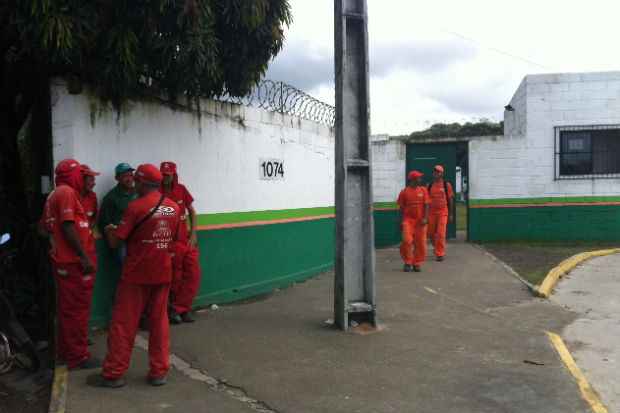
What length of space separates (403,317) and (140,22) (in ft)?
13.2

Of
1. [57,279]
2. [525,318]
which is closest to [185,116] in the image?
[57,279]

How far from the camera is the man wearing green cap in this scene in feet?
19.2

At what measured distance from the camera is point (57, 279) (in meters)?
4.88

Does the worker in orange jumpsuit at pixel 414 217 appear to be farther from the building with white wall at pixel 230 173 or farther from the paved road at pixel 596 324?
the paved road at pixel 596 324

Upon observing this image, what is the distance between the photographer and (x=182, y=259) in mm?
6375

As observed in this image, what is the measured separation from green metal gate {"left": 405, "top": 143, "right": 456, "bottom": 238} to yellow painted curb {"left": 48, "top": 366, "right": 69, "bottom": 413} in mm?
10834

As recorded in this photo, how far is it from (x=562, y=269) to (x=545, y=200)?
445 cm

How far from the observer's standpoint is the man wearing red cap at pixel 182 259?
6.30 metres

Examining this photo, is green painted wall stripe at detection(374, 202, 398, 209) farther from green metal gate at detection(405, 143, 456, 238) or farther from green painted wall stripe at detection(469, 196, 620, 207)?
green painted wall stripe at detection(469, 196, 620, 207)

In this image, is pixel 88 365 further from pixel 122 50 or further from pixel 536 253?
pixel 536 253

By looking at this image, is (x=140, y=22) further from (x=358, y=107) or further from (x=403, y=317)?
(x=403, y=317)

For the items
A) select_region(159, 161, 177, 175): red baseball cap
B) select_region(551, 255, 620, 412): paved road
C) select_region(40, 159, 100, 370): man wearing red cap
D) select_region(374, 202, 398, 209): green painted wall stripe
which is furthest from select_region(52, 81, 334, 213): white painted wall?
select_region(551, 255, 620, 412): paved road

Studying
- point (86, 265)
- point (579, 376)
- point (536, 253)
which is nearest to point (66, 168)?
point (86, 265)

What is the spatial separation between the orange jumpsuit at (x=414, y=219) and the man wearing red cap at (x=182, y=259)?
13.7 feet
